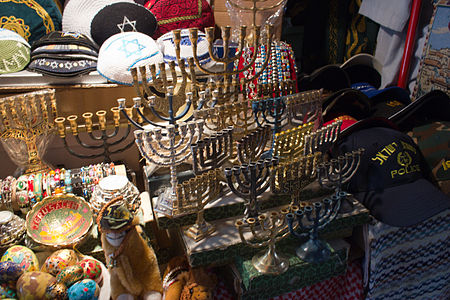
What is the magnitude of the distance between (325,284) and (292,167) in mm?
566

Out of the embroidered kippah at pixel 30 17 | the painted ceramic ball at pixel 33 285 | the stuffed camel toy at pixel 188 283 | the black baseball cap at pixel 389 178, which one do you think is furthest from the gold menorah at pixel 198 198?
the embroidered kippah at pixel 30 17

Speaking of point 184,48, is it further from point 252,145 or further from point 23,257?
point 23,257

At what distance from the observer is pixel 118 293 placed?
1.29m

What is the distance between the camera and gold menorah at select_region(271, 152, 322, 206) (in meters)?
1.39

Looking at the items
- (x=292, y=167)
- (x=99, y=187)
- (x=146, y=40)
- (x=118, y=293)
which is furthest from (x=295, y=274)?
(x=146, y=40)

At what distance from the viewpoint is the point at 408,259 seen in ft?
5.22

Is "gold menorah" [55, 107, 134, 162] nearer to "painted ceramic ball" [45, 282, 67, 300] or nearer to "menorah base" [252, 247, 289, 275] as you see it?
"painted ceramic ball" [45, 282, 67, 300]

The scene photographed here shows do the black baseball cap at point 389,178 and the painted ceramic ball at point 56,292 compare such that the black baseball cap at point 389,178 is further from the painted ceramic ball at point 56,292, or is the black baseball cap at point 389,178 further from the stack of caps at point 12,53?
the stack of caps at point 12,53

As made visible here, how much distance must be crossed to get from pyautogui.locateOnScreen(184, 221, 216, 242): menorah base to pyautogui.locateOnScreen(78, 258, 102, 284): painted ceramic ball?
1.16ft

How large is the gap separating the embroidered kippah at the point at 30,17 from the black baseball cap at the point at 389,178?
1932 mm

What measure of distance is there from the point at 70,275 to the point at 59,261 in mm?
90

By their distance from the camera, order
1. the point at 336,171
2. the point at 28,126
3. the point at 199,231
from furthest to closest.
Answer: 1. the point at 28,126
2. the point at 336,171
3. the point at 199,231

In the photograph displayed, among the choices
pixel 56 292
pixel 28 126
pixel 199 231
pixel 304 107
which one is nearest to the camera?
pixel 56 292

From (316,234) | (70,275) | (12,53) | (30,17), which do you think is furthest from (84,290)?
(30,17)
